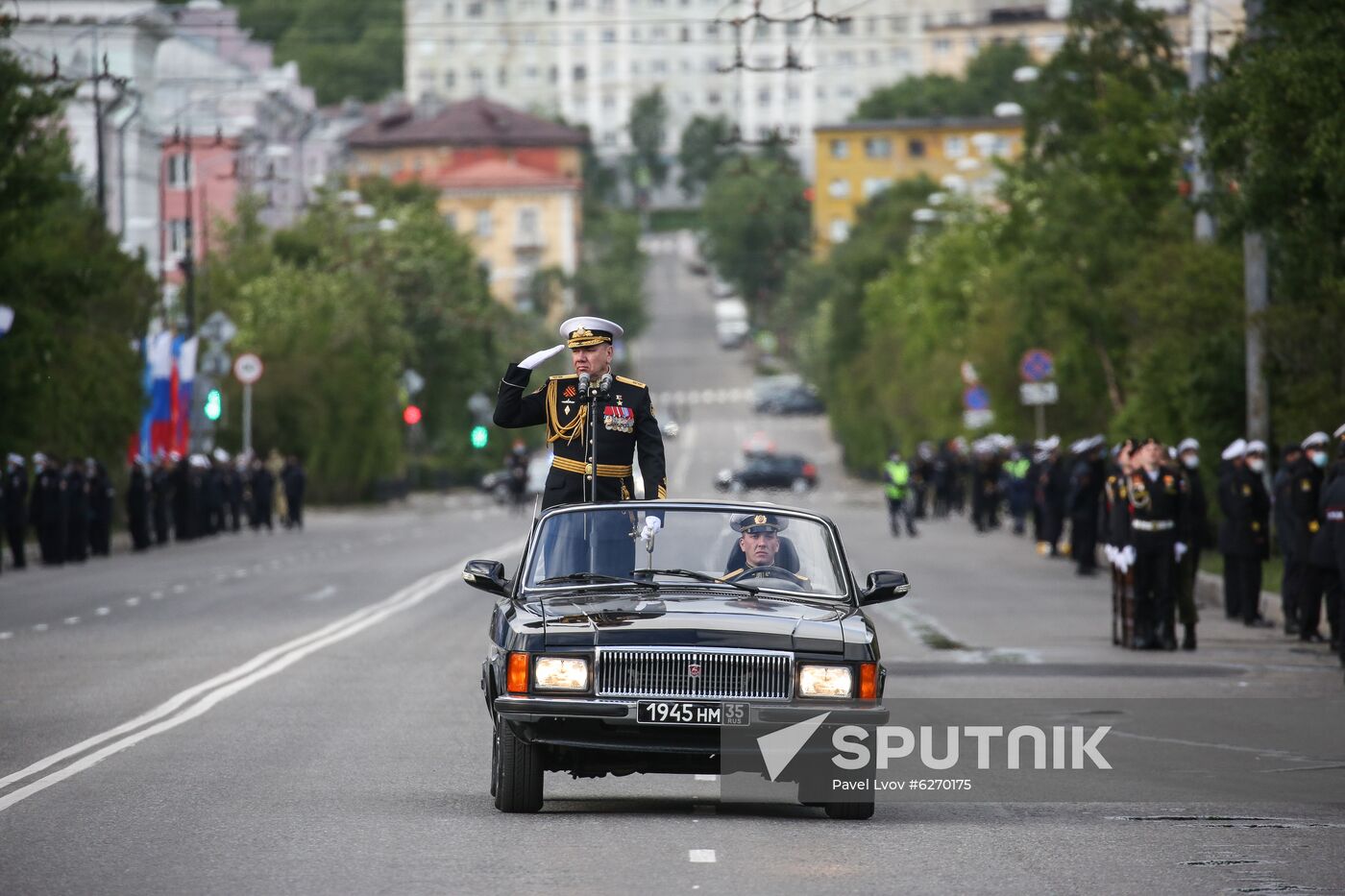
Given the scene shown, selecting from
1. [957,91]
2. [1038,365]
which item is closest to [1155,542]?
[1038,365]

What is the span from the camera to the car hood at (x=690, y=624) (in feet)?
34.9

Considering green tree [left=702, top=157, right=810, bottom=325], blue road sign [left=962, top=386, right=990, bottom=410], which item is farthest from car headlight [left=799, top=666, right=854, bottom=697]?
green tree [left=702, top=157, right=810, bottom=325]

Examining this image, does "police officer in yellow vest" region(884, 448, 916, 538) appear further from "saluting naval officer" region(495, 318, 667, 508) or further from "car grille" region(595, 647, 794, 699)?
"car grille" region(595, 647, 794, 699)

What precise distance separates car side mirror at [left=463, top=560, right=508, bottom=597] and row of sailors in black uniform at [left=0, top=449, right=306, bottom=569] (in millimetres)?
28046

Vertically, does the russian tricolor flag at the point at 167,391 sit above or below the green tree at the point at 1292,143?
below

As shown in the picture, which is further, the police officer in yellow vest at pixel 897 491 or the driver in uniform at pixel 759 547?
the police officer in yellow vest at pixel 897 491

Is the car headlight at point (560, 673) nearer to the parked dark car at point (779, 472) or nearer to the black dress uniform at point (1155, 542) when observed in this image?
the black dress uniform at point (1155, 542)

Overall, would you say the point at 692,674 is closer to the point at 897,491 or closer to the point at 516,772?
the point at 516,772

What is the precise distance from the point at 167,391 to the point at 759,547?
1629 inches

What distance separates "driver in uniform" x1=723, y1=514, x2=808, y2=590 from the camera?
38.7ft

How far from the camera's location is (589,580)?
11617 mm

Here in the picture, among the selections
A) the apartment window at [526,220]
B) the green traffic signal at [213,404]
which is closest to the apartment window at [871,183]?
the apartment window at [526,220]

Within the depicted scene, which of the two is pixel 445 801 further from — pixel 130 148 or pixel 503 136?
pixel 503 136

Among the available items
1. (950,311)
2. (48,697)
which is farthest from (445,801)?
(950,311)
